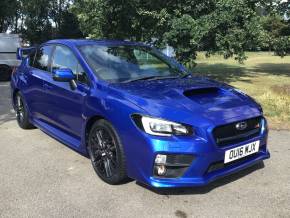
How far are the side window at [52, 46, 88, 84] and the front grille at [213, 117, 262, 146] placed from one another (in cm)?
181

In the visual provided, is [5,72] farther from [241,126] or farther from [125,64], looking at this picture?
[241,126]

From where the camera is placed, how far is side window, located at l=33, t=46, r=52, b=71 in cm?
645

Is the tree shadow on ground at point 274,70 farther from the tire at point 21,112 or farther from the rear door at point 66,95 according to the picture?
the rear door at point 66,95

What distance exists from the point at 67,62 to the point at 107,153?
160cm

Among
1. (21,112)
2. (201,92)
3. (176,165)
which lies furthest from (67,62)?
(176,165)

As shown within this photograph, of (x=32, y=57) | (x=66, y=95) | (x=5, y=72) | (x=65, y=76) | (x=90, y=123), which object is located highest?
(x=32, y=57)

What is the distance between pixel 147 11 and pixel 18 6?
891 inches

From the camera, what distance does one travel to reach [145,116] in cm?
428

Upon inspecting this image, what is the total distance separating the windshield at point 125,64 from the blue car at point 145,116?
0.5 inches

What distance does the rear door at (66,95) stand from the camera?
208 inches

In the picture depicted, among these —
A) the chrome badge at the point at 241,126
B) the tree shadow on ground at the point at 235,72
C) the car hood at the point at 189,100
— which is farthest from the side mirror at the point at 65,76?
the tree shadow on ground at the point at 235,72

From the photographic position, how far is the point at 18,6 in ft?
110

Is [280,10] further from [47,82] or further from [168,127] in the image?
[168,127]

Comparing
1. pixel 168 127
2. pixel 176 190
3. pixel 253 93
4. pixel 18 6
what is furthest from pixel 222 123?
pixel 18 6
